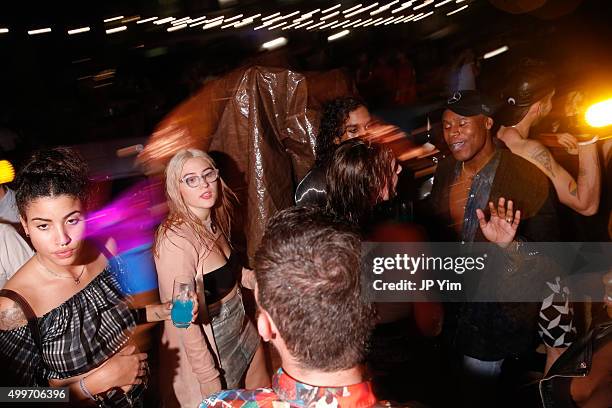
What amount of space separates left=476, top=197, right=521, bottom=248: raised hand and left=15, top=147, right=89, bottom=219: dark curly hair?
7.04 feet

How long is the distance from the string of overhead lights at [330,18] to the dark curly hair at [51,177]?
7.40 m

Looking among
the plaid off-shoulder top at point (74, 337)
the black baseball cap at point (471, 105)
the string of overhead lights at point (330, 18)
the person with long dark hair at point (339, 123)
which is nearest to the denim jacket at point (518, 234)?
the black baseball cap at point (471, 105)

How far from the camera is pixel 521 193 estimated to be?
2475mm

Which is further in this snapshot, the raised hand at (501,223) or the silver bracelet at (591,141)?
the silver bracelet at (591,141)

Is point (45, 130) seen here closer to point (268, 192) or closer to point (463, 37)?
point (268, 192)

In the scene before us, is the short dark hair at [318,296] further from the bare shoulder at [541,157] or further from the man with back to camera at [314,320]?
the bare shoulder at [541,157]

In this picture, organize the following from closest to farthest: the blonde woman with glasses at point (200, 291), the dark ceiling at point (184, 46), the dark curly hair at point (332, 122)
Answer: the blonde woman with glasses at point (200, 291)
the dark curly hair at point (332, 122)
the dark ceiling at point (184, 46)

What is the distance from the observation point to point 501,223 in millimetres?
2336

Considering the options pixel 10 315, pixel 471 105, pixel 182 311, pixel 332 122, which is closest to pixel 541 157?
pixel 471 105

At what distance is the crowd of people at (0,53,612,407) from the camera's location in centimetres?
104

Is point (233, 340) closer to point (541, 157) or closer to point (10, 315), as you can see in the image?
point (10, 315)

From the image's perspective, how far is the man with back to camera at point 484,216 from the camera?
233 cm

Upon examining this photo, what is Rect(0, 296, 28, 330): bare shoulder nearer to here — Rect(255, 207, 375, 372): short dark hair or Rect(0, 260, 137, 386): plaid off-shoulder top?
Rect(0, 260, 137, 386): plaid off-shoulder top

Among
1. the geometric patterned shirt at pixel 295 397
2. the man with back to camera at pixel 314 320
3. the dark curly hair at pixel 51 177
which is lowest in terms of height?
the geometric patterned shirt at pixel 295 397
